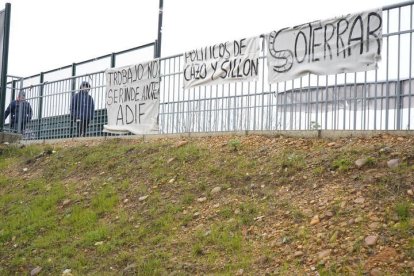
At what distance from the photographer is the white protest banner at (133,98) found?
39.6ft

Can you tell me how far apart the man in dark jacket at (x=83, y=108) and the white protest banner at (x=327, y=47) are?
606 centimetres

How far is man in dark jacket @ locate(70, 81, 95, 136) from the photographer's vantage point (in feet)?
46.3

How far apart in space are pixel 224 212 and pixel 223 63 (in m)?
4.35

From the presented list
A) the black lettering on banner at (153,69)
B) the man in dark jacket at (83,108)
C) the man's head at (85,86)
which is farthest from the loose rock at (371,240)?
the man's head at (85,86)

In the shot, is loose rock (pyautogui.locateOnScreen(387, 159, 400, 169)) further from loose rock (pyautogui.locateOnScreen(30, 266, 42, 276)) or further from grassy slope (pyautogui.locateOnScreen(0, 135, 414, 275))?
loose rock (pyautogui.locateOnScreen(30, 266, 42, 276))

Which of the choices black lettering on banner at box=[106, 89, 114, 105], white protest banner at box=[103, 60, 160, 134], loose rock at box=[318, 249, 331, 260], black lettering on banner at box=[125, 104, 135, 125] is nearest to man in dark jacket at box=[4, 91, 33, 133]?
black lettering on banner at box=[106, 89, 114, 105]

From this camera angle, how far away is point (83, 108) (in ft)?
Result: 46.9

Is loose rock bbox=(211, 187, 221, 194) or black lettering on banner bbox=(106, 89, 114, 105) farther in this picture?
black lettering on banner bbox=(106, 89, 114, 105)

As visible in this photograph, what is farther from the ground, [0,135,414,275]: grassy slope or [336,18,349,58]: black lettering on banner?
[336,18,349,58]: black lettering on banner

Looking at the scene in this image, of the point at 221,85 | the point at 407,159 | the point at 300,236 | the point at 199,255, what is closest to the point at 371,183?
the point at 407,159

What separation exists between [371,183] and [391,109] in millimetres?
2200

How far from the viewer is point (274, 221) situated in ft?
20.5

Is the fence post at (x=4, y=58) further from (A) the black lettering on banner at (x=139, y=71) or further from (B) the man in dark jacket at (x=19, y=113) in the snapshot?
(A) the black lettering on banner at (x=139, y=71)

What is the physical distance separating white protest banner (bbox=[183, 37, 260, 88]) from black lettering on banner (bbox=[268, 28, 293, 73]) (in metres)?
0.39
